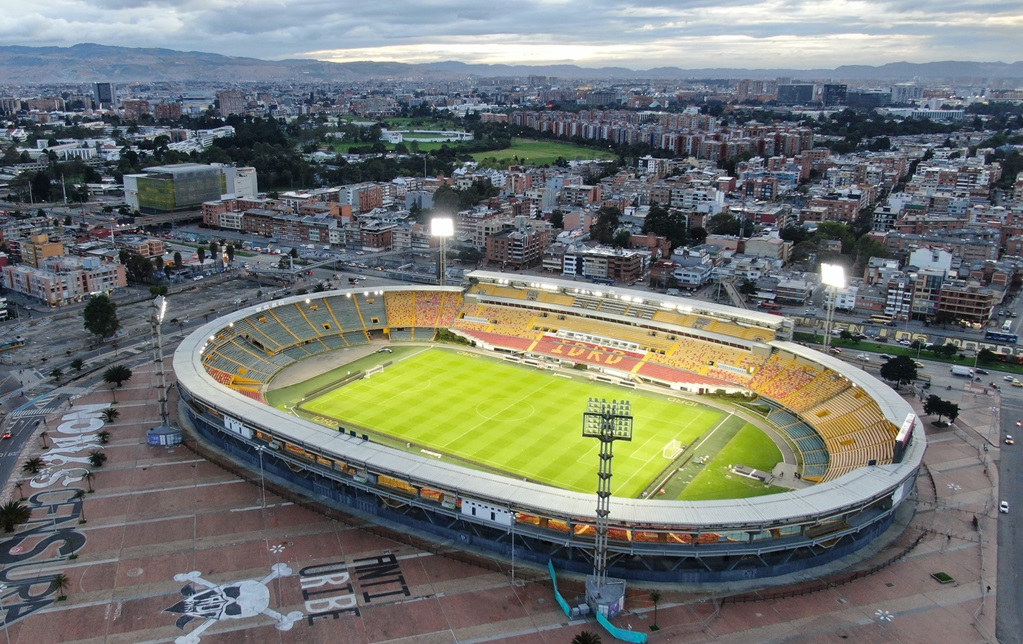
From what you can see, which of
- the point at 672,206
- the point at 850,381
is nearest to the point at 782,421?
the point at 850,381

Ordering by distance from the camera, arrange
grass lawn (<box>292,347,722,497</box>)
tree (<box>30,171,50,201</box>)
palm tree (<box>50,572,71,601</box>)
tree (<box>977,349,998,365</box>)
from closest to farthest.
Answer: palm tree (<box>50,572,71,601</box>) < grass lawn (<box>292,347,722,497</box>) < tree (<box>977,349,998,365</box>) < tree (<box>30,171,50,201</box>)

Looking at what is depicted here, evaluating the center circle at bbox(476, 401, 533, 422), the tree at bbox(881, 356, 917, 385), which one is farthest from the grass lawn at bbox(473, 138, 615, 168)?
the tree at bbox(881, 356, 917, 385)

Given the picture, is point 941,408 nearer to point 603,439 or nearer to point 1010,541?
point 1010,541

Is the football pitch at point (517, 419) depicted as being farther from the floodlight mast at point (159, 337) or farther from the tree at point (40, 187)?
the tree at point (40, 187)

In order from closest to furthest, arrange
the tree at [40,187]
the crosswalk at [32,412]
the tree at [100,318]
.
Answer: the crosswalk at [32,412], the tree at [100,318], the tree at [40,187]

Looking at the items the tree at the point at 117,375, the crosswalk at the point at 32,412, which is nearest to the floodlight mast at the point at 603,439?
the tree at the point at 117,375

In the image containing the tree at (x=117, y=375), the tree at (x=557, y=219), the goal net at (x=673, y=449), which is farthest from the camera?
the tree at (x=557, y=219)

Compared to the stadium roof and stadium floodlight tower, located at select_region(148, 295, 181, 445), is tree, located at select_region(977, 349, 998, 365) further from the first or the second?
stadium floodlight tower, located at select_region(148, 295, 181, 445)
